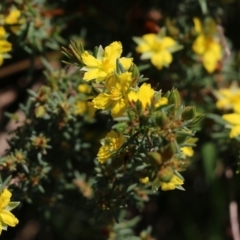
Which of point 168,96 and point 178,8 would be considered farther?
point 178,8

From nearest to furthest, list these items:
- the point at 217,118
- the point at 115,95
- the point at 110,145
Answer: the point at 115,95 → the point at 110,145 → the point at 217,118

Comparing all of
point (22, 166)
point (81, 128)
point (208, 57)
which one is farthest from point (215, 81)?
point (22, 166)

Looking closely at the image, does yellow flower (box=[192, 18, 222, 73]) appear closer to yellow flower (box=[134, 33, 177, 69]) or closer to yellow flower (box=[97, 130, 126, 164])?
yellow flower (box=[134, 33, 177, 69])

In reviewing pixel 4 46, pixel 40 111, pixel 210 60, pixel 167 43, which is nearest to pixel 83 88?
pixel 40 111

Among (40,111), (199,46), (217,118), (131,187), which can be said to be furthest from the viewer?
(199,46)

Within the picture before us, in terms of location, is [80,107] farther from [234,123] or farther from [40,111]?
[234,123]

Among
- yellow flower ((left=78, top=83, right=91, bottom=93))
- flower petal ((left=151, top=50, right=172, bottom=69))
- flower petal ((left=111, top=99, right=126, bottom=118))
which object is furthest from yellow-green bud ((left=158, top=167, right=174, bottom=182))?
flower petal ((left=151, top=50, right=172, bottom=69))

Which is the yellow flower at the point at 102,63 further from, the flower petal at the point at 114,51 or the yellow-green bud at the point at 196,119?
the yellow-green bud at the point at 196,119

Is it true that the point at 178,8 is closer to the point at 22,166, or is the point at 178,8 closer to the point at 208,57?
the point at 208,57
